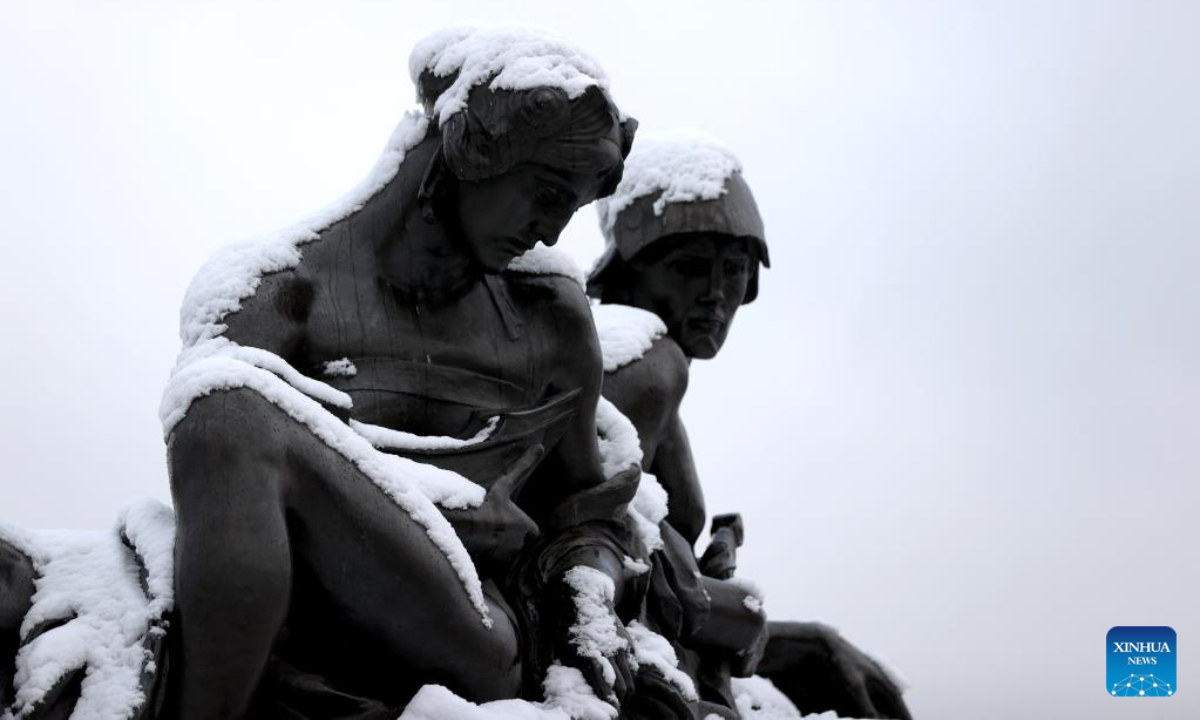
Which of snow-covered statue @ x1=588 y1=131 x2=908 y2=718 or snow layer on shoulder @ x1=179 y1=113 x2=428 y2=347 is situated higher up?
snow layer on shoulder @ x1=179 y1=113 x2=428 y2=347

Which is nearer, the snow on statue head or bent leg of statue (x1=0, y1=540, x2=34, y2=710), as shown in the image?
bent leg of statue (x1=0, y1=540, x2=34, y2=710)

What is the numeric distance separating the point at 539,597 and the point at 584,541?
0.91 ft

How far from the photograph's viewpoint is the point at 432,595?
4.90 meters

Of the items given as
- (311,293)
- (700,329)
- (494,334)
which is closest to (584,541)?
(494,334)

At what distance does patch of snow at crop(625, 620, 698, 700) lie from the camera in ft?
18.6

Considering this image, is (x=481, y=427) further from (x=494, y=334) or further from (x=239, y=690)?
(x=239, y=690)

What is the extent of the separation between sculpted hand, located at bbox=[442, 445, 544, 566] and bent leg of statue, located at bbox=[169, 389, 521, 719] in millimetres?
259

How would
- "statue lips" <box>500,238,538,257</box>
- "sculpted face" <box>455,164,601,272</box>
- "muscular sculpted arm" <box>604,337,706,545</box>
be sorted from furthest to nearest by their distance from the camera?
"muscular sculpted arm" <box>604,337,706,545</box>
"statue lips" <box>500,238,538,257</box>
"sculpted face" <box>455,164,601,272</box>

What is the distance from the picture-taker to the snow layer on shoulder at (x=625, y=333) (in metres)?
6.88

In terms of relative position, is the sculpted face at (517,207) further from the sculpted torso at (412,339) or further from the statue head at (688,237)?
the statue head at (688,237)

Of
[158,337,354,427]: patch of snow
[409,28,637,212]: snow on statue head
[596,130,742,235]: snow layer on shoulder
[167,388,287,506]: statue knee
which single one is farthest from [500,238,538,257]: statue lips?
[596,130,742,235]: snow layer on shoulder

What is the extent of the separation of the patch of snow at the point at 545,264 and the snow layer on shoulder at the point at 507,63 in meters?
0.59

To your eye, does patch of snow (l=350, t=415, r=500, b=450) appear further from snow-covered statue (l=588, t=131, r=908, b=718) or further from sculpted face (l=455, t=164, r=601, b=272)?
snow-covered statue (l=588, t=131, r=908, b=718)

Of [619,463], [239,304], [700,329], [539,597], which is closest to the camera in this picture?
[239,304]
